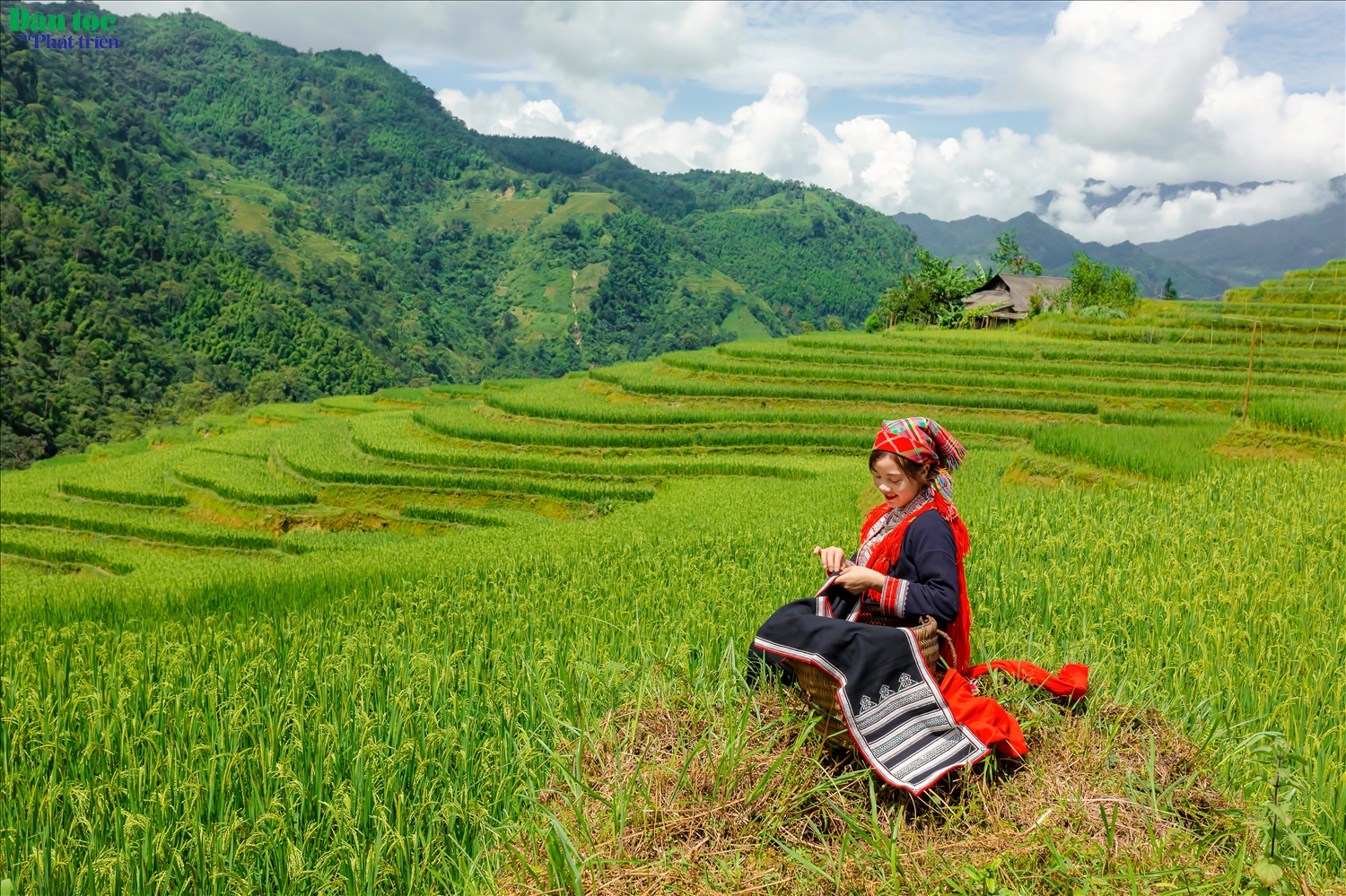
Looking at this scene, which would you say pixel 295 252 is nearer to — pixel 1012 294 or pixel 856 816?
pixel 1012 294

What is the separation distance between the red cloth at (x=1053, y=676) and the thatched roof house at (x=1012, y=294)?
47.0m

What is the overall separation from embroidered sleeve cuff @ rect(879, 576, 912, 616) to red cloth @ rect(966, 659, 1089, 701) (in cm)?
62

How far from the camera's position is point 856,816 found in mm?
2629

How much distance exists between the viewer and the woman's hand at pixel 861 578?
9.02 feet

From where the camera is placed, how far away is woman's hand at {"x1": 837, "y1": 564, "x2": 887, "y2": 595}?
9.02 feet

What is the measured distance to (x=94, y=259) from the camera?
66125 millimetres

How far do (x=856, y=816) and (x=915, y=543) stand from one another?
0.97 metres

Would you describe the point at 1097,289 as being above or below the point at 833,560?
above

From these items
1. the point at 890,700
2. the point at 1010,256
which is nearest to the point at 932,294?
the point at 1010,256

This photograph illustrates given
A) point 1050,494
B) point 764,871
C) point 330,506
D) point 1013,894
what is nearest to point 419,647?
point 764,871

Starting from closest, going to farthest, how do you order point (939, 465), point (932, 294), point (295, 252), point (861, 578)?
point (861, 578) < point (939, 465) < point (932, 294) < point (295, 252)

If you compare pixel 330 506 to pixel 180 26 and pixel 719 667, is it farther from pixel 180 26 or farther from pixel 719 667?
pixel 180 26

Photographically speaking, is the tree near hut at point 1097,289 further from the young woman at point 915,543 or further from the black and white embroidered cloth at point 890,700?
the black and white embroidered cloth at point 890,700

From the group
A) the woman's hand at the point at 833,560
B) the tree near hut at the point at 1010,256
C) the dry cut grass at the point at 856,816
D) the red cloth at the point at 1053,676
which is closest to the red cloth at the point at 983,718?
the dry cut grass at the point at 856,816
